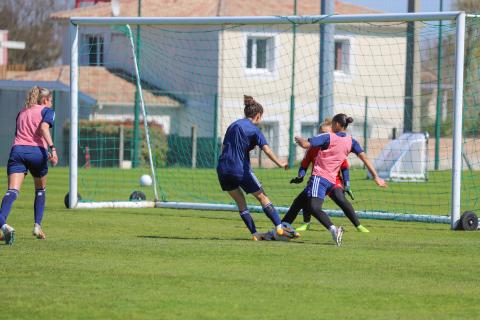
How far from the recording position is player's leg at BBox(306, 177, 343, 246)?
13.2 meters

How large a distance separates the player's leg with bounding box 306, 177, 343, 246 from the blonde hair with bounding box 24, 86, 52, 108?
3492 mm

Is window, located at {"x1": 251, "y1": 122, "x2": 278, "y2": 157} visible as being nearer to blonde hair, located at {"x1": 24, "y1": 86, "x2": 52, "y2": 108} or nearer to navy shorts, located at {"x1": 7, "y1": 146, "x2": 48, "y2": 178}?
blonde hair, located at {"x1": 24, "y1": 86, "x2": 52, "y2": 108}

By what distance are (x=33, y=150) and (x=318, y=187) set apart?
11.6 feet

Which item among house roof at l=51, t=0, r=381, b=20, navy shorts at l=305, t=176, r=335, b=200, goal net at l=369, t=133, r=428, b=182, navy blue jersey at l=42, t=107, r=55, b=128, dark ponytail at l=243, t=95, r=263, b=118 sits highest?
house roof at l=51, t=0, r=381, b=20

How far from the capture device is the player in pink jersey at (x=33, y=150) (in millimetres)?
13430

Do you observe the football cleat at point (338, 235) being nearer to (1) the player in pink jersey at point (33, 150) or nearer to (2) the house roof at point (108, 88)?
(1) the player in pink jersey at point (33, 150)

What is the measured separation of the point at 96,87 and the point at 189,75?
252 inches

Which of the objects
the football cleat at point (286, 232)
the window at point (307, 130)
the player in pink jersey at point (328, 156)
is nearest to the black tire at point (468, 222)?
the player in pink jersey at point (328, 156)

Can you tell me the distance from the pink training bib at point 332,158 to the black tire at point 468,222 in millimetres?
2719

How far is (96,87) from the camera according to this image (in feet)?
153

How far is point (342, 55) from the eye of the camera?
1332 inches

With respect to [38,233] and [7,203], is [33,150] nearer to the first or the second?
[7,203]

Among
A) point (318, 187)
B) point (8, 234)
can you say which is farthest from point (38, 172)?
point (318, 187)

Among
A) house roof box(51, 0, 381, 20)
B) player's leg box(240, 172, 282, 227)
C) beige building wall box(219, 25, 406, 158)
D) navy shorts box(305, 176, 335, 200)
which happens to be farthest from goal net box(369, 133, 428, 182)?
house roof box(51, 0, 381, 20)
